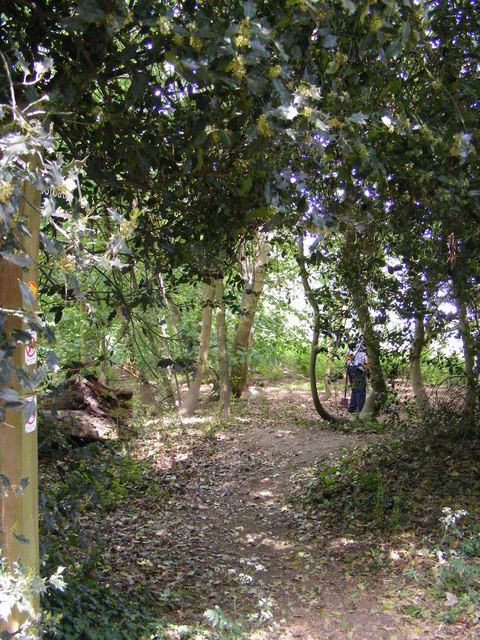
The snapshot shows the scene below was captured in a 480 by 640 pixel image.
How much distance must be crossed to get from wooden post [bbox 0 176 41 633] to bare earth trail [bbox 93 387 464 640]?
1.70 m

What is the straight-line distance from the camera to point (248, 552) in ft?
19.7

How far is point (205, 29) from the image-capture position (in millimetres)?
2371

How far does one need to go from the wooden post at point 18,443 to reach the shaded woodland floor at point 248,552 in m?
1.25

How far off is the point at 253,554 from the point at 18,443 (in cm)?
391

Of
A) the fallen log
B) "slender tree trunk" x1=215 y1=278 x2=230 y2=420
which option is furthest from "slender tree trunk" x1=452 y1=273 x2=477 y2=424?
"slender tree trunk" x1=215 y1=278 x2=230 y2=420

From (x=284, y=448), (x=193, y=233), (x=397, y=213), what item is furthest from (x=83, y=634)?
(x=284, y=448)

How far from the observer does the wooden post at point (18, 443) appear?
8.76 ft

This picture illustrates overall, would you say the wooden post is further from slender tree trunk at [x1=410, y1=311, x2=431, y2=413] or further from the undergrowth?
slender tree trunk at [x1=410, y1=311, x2=431, y2=413]

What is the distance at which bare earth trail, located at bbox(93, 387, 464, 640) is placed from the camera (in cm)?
445

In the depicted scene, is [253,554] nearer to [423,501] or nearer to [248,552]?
[248,552]

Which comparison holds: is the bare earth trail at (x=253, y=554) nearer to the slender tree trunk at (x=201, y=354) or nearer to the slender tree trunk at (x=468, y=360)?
the slender tree trunk at (x=201, y=354)

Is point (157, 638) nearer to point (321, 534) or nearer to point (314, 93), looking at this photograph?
point (321, 534)

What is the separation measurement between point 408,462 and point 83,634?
15.3 feet

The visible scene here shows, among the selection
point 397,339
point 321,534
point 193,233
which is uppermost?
point 193,233
